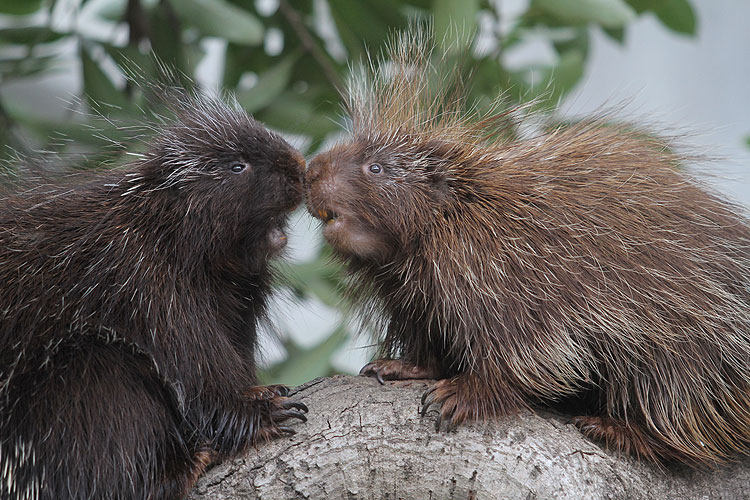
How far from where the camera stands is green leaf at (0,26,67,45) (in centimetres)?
295

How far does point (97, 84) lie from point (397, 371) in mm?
1508

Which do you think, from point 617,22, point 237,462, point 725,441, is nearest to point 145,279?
point 237,462

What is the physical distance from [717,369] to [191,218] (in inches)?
47.0

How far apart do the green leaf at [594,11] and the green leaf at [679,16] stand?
0.52 meters

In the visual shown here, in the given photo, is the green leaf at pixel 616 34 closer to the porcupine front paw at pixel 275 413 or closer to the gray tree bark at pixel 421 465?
the gray tree bark at pixel 421 465

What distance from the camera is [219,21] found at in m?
2.76

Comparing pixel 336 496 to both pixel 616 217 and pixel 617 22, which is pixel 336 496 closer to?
pixel 616 217

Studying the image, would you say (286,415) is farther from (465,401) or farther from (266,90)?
(266,90)

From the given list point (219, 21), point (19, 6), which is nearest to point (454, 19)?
point (219, 21)

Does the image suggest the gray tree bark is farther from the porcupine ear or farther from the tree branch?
the tree branch

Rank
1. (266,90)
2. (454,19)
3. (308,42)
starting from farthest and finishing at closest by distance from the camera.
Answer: (308,42) → (266,90) → (454,19)

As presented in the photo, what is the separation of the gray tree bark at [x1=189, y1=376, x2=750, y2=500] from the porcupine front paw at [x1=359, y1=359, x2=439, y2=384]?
15 cm

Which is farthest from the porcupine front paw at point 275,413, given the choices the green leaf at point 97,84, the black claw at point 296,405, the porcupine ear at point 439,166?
the green leaf at point 97,84

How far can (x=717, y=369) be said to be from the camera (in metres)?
1.80
